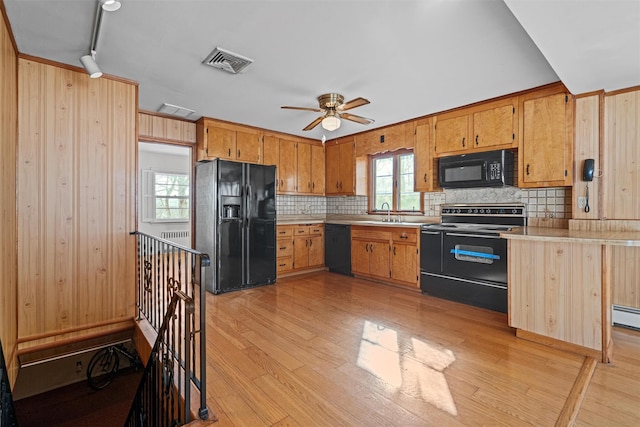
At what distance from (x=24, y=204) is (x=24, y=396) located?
1725 millimetres

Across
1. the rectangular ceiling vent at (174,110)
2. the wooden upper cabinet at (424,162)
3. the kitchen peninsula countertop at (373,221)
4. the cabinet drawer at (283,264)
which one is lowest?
the cabinet drawer at (283,264)

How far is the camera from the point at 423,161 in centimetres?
441

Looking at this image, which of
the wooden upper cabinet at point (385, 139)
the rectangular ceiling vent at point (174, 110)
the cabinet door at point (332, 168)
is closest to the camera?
the rectangular ceiling vent at point (174, 110)

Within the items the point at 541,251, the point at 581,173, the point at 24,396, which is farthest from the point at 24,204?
the point at 581,173

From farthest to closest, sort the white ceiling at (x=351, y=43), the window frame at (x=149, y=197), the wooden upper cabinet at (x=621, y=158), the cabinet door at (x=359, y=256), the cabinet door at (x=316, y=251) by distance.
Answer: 1. the window frame at (x=149, y=197)
2. the cabinet door at (x=316, y=251)
3. the cabinet door at (x=359, y=256)
4. the wooden upper cabinet at (x=621, y=158)
5. the white ceiling at (x=351, y=43)

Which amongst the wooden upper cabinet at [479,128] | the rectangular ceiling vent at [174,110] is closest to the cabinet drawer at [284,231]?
the rectangular ceiling vent at [174,110]

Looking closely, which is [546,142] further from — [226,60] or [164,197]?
[164,197]

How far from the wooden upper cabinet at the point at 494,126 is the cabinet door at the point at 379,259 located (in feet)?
6.04

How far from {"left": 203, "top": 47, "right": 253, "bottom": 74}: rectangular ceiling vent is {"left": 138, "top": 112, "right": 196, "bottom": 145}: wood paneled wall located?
1.99 m

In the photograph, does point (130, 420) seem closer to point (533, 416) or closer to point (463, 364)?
point (463, 364)

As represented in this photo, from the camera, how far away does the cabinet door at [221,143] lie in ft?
14.8

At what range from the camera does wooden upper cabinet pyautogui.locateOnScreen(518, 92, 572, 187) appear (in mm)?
3154

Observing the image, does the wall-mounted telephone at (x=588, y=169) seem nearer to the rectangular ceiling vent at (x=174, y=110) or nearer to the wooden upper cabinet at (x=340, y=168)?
the wooden upper cabinet at (x=340, y=168)

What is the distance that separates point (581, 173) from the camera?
309cm
